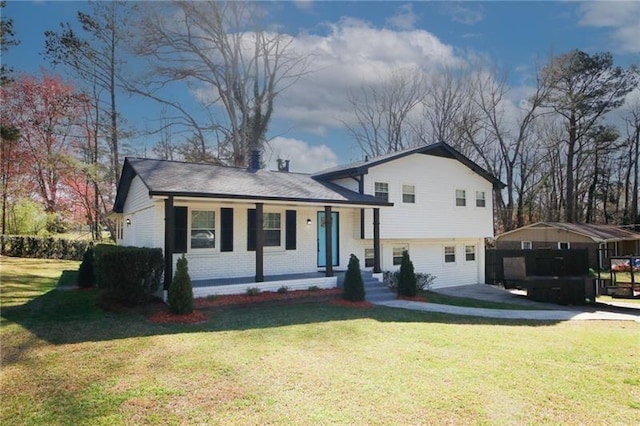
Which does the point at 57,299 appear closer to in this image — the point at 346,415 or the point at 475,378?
the point at 346,415

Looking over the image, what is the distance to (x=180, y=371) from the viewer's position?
528 cm

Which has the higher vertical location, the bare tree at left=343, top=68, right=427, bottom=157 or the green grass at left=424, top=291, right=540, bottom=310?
the bare tree at left=343, top=68, right=427, bottom=157

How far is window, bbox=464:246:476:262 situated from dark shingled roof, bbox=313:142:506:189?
3.24 m

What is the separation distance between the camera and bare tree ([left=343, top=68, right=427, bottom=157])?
31359 mm

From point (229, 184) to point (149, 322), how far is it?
4.70 meters

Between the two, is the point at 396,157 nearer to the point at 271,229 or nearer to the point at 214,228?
the point at 271,229

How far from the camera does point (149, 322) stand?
26.7 ft

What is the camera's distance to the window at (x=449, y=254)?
17402mm

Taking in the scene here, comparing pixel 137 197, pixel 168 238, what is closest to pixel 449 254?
pixel 168 238

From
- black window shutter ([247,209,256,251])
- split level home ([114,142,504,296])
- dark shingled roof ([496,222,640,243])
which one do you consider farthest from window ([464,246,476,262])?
black window shutter ([247,209,256,251])

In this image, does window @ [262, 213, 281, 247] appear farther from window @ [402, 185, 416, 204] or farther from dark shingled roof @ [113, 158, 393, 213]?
window @ [402, 185, 416, 204]

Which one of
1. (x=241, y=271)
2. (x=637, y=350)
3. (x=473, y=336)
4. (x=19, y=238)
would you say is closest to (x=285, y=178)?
(x=241, y=271)

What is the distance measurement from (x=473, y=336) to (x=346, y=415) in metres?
4.56

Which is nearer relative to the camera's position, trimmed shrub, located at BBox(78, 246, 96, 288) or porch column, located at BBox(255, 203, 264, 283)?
porch column, located at BBox(255, 203, 264, 283)
